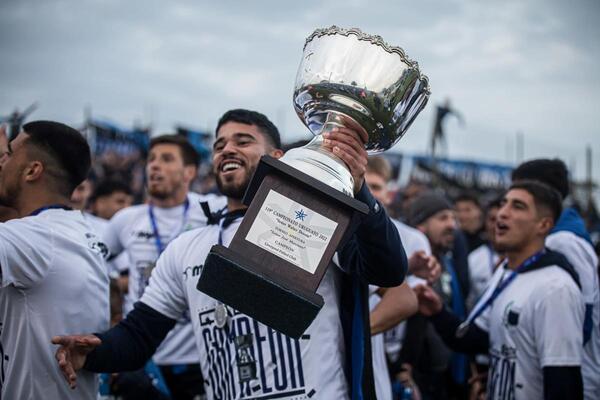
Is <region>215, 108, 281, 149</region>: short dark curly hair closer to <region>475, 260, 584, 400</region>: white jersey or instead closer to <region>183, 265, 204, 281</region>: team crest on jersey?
<region>183, 265, 204, 281</region>: team crest on jersey

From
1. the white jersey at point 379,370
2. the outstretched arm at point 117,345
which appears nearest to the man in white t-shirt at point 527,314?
the white jersey at point 379,370

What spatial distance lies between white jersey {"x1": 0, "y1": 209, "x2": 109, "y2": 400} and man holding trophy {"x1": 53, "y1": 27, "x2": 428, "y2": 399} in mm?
163

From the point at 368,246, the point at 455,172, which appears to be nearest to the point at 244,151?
the point at 368,246

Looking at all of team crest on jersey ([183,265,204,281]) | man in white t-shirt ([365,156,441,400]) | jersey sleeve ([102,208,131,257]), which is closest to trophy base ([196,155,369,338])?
team crest on jersey ([183,265,204,281])

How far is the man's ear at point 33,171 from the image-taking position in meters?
2.98

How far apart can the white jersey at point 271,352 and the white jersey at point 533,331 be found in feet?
4.54

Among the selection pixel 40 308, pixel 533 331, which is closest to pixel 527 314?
pixel 533 331

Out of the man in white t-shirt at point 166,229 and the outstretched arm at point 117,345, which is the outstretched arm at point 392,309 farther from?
the man in white t-shirt at point 166,229

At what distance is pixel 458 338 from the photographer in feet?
13.6

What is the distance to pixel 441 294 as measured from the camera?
5523 mm

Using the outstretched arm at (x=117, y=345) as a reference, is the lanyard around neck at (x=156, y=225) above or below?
above

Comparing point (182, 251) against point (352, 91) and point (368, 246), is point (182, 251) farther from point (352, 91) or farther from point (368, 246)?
point (352, 91)

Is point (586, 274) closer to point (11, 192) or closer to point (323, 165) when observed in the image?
point (323, 165)

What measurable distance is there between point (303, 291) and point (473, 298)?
5.00m
